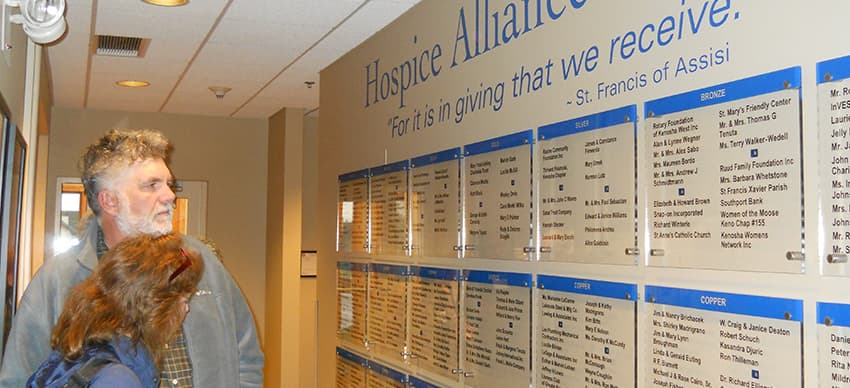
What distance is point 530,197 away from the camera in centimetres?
295

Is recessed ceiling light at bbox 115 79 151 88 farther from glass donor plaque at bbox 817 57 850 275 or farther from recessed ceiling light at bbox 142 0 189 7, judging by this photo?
glass donor plaque at bbox 817 57 850 275

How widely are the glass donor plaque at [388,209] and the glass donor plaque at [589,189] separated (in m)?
1.21

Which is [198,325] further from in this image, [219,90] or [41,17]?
[219,90]

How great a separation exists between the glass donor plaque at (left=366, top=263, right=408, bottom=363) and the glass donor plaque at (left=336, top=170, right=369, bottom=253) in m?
0.25

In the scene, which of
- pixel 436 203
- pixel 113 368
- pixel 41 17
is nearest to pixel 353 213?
pixel 436 203

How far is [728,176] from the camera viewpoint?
2086 mm

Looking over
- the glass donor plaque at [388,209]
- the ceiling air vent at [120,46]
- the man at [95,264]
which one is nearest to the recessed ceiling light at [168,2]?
the ceiling air vent at [120,46]

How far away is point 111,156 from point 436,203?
1560 mm

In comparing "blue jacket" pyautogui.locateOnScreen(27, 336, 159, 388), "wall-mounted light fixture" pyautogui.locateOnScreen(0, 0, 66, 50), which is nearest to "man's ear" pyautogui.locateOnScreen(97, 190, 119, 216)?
"blue jacket" pyautogui.locateOnScreen(27, 336, 159, 388)

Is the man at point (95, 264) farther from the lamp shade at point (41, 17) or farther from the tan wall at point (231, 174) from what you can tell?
the tan wall at point (231, 174)

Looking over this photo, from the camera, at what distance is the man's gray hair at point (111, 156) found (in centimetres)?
241

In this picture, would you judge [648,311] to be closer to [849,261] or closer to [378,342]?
[849,261]

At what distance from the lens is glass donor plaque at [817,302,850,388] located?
1.78 metres

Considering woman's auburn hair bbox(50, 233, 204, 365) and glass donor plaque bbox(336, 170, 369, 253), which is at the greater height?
glass donor plaque bbox(336, 170, 369, 253)
